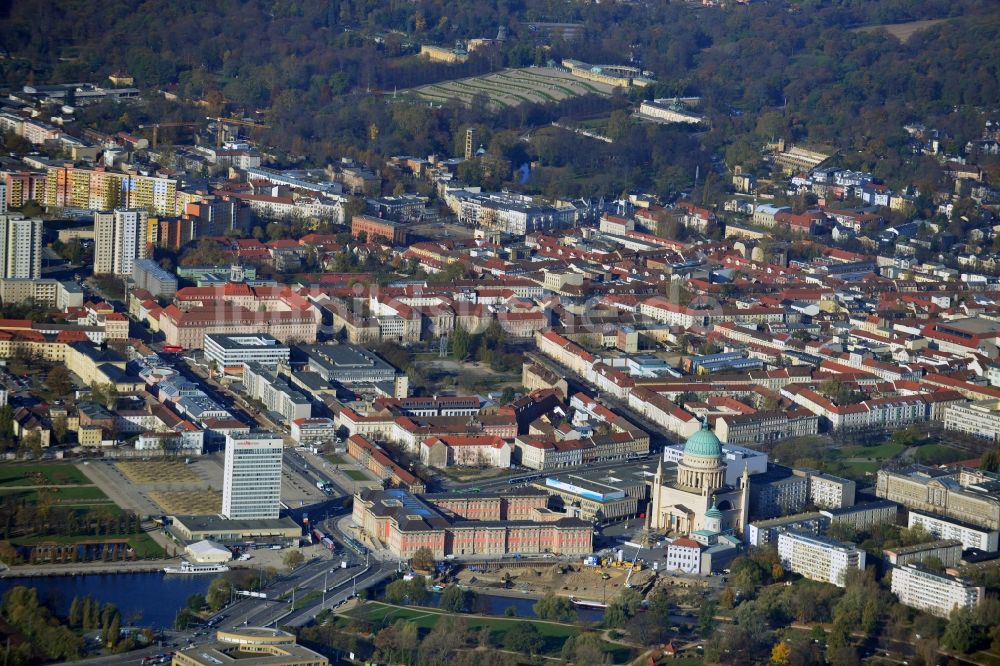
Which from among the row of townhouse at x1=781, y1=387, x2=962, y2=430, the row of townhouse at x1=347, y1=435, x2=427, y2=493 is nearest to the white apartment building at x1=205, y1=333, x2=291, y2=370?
the row of townhouse at x1=347, y1=435, x2=427, y2=493

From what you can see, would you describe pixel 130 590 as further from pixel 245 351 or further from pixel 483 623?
pixel 245 351

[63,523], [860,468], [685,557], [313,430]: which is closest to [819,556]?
[685,557]

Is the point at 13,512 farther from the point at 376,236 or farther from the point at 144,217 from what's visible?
the point at 376,236

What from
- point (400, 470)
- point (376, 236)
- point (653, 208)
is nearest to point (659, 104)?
point (653, 208)

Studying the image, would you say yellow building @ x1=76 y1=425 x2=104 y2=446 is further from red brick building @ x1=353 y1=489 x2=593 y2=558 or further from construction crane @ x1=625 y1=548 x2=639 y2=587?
construction crane @ x1=625 y1=548 x2=639 y2=587

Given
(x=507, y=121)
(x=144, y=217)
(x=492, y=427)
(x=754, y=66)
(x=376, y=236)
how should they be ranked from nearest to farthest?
(x=492, y=427) < (x=144, y=217) < (x=376, y=236) < (x=507, y=121) < (x=754, y=66)
